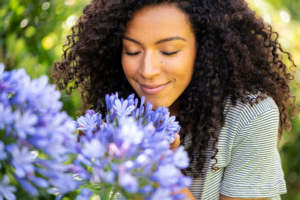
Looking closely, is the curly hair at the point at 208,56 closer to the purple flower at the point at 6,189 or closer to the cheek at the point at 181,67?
the cheek at the point at 181,67

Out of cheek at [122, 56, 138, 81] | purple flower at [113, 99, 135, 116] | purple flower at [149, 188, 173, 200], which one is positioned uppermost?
cheek at [122, 56, 138, 81]

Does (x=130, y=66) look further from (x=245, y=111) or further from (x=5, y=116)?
(x=5, y=116)

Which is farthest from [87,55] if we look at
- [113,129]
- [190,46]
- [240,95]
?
[113,129]

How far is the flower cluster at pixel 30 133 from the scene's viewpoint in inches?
20.1

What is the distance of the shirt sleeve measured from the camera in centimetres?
150

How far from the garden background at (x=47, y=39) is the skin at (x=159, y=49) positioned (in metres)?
0.67

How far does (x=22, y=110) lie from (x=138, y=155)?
8.8 inches

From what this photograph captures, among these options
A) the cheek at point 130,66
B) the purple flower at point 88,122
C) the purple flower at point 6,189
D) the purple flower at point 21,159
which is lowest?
the purple flower at point 6,189

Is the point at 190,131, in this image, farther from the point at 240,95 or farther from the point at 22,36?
the point at 22,36

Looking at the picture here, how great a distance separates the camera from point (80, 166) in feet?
1.94

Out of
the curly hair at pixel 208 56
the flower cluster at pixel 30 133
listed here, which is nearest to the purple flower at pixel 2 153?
the flower cluster at pixel 30 133

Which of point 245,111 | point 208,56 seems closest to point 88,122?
point 208,56

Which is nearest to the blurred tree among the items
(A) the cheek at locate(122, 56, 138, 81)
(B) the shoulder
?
(A) the cheek at locate(122, 56, 138, 81)

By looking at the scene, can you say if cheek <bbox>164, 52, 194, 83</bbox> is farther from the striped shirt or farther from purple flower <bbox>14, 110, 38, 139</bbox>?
purple flower <bbox>14, 110, 38, 139</bbox>
